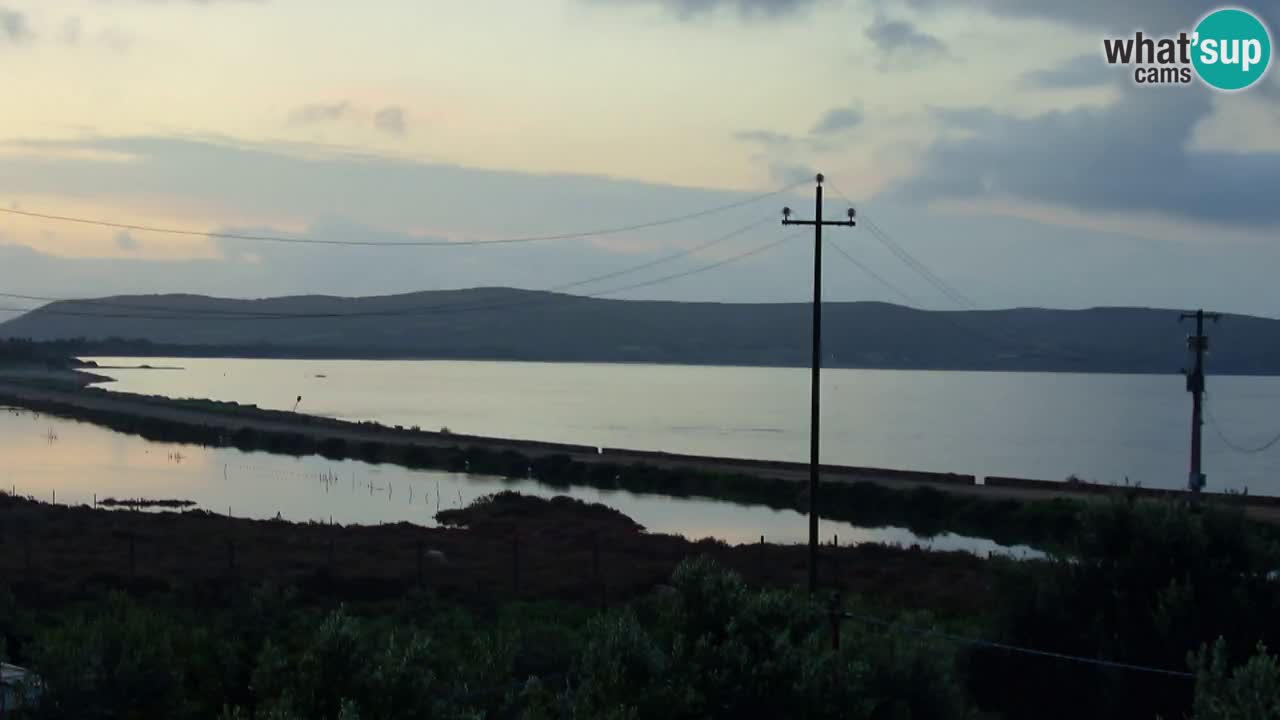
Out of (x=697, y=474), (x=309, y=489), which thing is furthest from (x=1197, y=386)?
(x=309, y=489)

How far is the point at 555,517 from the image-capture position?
54.1m

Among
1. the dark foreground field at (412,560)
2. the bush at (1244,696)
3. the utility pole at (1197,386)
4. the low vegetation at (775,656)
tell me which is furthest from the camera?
the utility pole at (1197,386)

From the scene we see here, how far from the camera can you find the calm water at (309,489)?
5523 cm

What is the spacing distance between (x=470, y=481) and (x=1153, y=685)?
6053cm

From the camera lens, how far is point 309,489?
6794cm

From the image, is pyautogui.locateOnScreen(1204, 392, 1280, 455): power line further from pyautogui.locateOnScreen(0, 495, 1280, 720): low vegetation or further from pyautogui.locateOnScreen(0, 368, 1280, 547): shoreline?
pyautogui.locateOnScreen(0, 495, 1280, 720): low vegetation

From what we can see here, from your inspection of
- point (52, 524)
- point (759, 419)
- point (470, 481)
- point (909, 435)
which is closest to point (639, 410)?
point (759, 419)

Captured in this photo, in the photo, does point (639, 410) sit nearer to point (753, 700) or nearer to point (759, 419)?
point (759, 419)

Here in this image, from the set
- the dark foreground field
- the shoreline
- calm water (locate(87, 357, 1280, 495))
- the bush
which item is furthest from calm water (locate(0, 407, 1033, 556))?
the bush

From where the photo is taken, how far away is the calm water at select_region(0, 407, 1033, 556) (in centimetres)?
5523

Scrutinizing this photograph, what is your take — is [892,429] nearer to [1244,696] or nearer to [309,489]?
[309,489]

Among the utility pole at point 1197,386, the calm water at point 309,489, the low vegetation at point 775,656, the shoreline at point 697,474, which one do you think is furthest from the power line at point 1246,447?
the low vegetation at point 775,656

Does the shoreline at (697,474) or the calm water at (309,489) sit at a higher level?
the shoreline at (697,474)

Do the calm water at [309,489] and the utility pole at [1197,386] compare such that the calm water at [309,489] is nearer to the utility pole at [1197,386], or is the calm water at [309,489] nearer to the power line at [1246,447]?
the utility pole at [1197,386]
